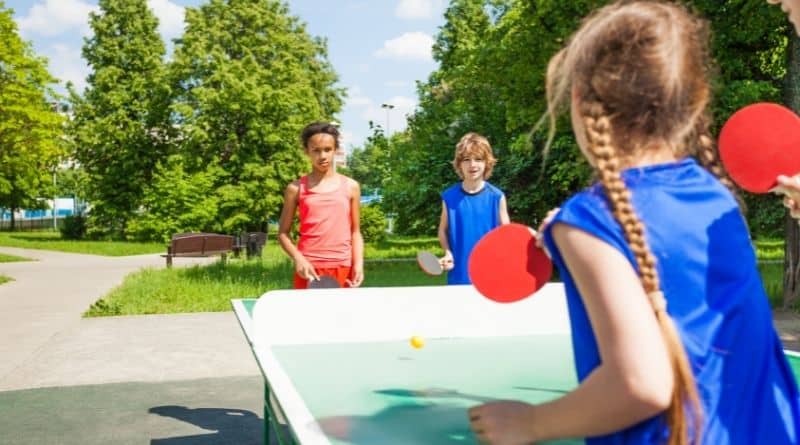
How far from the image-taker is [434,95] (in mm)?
27422

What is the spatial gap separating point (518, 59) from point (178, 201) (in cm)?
1448

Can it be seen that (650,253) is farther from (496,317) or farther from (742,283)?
(496,317)

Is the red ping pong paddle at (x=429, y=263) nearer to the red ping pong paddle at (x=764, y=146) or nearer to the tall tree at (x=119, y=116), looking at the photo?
the red ping pong paddle at (x=764, y=146)

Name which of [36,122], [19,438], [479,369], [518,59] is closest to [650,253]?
[479,369]

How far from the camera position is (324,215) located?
4.86 metres

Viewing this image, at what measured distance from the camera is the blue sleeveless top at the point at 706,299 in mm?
1033

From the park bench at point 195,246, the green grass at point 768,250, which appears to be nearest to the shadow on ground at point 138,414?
the park bench at point 195,246

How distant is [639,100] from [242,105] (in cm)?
2914

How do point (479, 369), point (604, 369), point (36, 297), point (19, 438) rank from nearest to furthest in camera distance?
point (604, 369)
point (479, 369)
point (19, 438)
point (36, 297)

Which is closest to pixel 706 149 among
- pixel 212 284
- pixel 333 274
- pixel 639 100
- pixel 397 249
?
pixel 639 100

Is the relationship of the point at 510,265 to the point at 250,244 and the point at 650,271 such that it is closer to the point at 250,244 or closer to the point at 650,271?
the point at 650,271

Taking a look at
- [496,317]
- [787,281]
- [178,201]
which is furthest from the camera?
[178,201]

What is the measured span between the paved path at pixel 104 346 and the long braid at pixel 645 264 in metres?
5.47

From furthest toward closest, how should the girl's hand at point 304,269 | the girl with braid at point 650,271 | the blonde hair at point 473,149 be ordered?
1. the blonde hair at point 473,149
2. the girl's hand at point 304,269
3. the girl with braid at point 650,271
